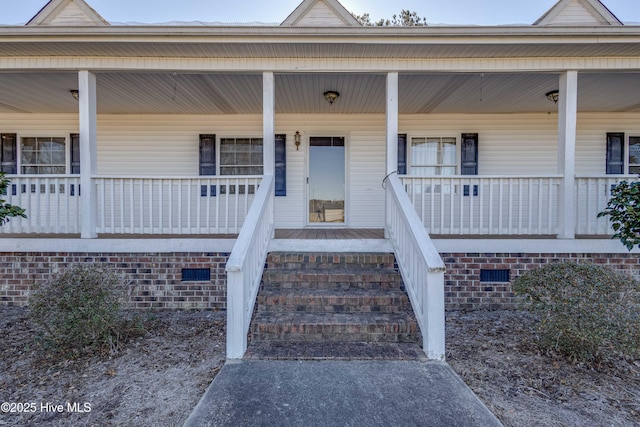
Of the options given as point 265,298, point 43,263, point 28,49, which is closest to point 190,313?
point 265,298

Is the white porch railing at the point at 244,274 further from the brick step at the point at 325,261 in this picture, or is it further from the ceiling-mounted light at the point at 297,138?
the ceiling-mounted light at the point at 297,138

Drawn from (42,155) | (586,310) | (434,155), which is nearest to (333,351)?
(586,310)

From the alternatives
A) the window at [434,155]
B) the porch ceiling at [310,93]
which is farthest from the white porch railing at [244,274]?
the window at [434,155]

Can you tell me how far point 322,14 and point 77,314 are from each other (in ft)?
17.0

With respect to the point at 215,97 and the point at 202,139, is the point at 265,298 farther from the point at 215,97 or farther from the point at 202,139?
the point at 202,139

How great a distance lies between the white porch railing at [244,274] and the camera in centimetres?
313

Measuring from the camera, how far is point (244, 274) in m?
3.26

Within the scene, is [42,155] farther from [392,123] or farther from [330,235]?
[392,123]

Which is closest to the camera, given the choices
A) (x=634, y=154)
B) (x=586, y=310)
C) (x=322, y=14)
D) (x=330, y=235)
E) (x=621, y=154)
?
(x=586, y=310)

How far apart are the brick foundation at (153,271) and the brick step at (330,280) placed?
3.26 ft

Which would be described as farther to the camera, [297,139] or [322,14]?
[297,139]

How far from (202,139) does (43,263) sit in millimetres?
3416

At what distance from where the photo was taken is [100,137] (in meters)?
7.21

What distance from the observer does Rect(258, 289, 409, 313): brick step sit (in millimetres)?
3863
